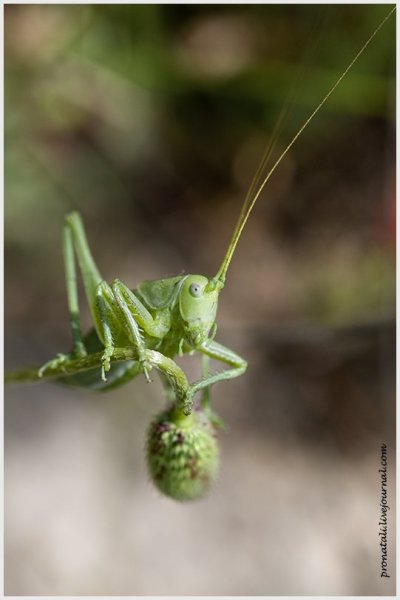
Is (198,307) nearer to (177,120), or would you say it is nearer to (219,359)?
(219,359)

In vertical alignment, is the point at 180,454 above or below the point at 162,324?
below

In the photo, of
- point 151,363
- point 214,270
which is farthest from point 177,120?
point 151,363

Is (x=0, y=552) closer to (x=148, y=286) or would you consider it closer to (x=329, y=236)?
(x=148, y=286)

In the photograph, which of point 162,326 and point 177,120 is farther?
point 177,120

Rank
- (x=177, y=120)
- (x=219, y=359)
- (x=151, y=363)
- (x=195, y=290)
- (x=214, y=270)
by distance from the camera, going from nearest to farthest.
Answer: (x=151, y=363) < (x=195, y=290) < (x=219, y=359) < (x=177, y=120) < (x=214, y=270)

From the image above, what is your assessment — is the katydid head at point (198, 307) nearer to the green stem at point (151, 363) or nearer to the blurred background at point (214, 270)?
the green stem at point (151, 363)

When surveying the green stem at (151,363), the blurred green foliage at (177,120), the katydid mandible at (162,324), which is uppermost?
the blurred green foliage at (177,120)

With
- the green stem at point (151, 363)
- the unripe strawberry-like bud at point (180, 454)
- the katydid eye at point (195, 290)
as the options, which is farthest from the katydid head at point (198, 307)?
the unripe strawberry-like bud at point (180, 454)

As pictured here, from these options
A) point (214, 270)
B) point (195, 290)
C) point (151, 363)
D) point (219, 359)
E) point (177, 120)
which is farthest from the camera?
point (214, 270)

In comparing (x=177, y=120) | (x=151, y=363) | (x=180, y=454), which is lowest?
(x=180, y=454)
